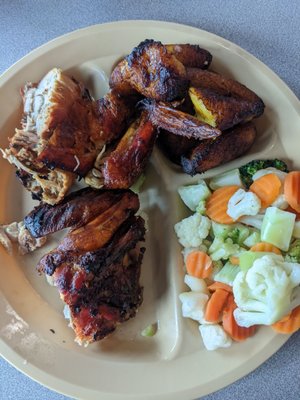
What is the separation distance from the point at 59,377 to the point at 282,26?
6.05 ft

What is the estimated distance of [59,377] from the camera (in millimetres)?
2064

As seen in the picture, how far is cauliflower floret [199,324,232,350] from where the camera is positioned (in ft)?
6.72

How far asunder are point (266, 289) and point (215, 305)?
25 centimetres

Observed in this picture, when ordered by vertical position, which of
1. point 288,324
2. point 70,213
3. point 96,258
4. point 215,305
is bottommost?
point 288,324

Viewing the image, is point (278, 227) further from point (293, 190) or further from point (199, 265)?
point (199, 265)

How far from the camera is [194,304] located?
2088 mm

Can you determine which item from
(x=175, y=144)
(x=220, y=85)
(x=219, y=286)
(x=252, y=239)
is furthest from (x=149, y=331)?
(x=220, y=85)

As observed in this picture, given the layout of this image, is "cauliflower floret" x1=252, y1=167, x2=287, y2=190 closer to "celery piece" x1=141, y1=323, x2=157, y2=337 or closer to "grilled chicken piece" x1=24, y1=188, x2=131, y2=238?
"grilled chicken piece" x1=24, y1=188, x2=131, y2=238

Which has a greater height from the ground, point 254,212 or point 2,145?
point 2,145

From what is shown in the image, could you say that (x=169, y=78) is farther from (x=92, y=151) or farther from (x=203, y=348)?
(x=203, y=348)

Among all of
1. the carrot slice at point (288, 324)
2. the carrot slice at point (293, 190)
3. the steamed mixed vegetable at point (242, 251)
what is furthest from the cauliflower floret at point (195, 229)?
the carrot slice at point (288, 324)

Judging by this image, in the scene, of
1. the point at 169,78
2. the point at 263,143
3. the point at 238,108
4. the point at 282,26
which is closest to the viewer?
the point at 169,78

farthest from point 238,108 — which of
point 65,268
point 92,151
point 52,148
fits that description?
point 65,268

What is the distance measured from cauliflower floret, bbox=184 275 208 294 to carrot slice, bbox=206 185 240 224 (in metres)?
0.26
